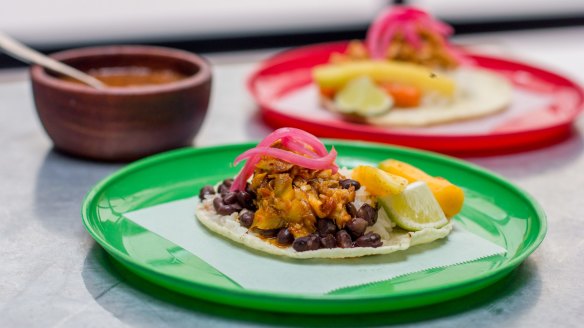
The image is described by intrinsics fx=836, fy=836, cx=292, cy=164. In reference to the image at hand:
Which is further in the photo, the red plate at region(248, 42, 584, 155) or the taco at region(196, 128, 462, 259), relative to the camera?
the red plate at region(248, 42, 584, 155)

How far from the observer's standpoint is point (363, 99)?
268 centimetres

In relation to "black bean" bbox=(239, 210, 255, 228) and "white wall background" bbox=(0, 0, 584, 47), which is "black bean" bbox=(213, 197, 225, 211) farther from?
"white wall background" bbox=(0, 0, 584, 47)

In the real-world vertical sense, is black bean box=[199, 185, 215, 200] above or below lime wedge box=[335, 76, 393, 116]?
above

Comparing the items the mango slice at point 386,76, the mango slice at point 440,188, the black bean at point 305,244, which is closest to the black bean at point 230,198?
the black bean at point 305,244

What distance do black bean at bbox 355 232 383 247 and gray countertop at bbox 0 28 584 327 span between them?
0.62ft

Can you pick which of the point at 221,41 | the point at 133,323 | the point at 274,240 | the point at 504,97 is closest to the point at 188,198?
the point at 274,240

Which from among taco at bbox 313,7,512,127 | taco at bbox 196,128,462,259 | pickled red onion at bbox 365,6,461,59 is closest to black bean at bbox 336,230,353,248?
taco at bbox 196,128,462,259

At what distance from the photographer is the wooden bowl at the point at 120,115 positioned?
7.22 ft

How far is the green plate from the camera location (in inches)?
56.8

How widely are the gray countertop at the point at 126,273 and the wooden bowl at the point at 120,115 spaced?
3.0 inches

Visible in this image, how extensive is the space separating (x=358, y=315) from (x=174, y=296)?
13.5 inches

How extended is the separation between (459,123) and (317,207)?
114 centimetres

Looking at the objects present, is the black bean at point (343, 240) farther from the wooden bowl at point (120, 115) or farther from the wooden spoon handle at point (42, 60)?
the wooden spoon handle at point (42, 60)

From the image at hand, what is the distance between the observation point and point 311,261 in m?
1.62
